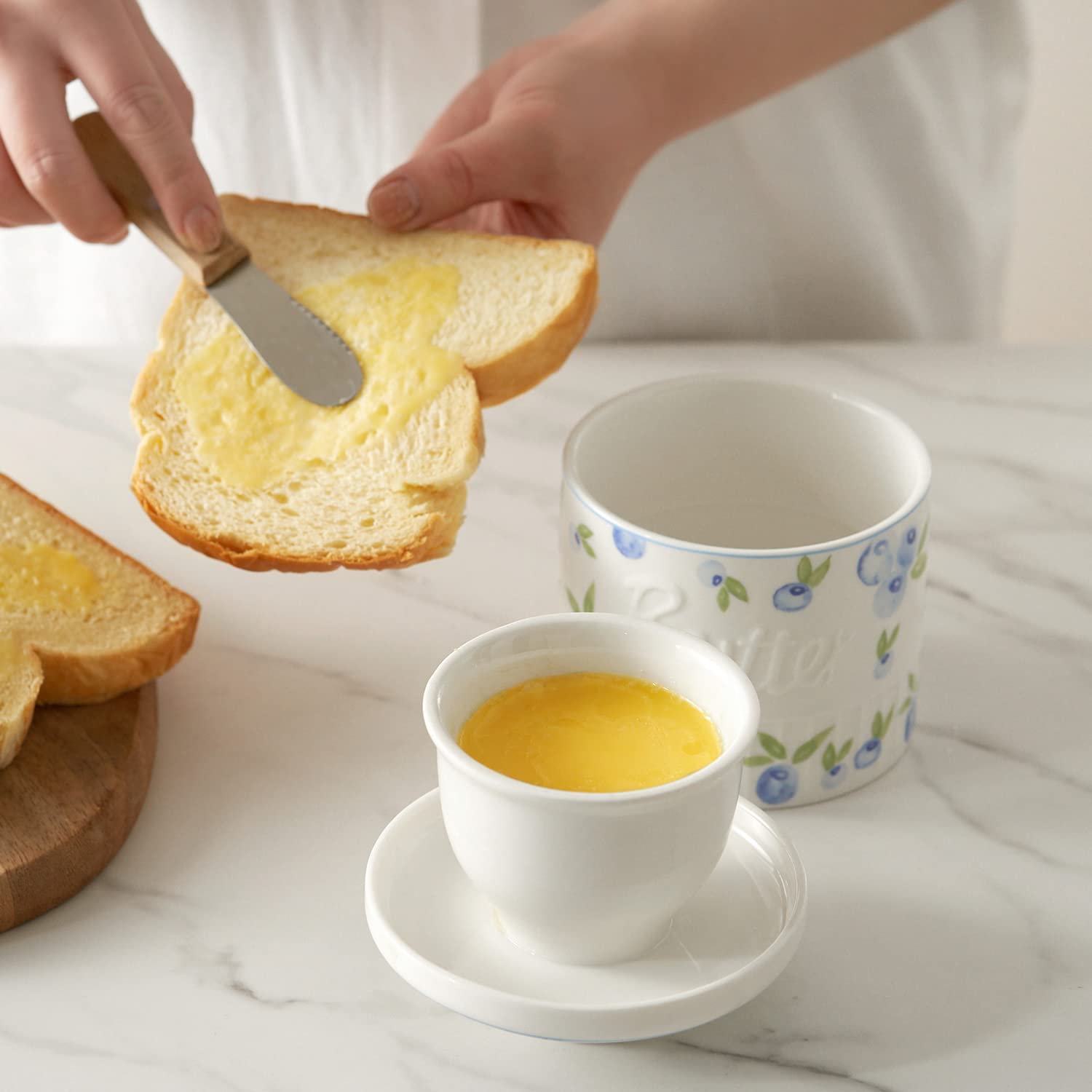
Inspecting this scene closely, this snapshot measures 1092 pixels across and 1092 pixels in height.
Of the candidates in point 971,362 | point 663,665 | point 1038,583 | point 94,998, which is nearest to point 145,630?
point 94,998

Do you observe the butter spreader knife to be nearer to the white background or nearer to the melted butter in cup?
the melted butter in cup

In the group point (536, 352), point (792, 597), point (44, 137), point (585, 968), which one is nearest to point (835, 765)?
point (792, 597)

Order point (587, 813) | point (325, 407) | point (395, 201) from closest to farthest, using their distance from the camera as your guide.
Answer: point (587, 813), point (325, 407), point (395, 201)

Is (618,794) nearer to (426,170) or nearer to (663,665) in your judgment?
(663,665)

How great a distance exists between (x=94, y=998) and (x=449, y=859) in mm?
218

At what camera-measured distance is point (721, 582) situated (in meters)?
0.83

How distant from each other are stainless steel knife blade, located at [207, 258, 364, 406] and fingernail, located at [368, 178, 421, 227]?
0.12 m

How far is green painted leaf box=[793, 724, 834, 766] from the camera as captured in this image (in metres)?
0.89

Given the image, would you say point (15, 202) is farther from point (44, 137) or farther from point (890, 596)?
point (890, 596)

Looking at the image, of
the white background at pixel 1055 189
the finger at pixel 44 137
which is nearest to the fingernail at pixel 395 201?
the finger at pixel 44 137

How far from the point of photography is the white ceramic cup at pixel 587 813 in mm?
681

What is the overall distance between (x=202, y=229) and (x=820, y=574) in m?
0.58

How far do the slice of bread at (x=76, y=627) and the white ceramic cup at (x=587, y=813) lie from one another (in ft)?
1.05

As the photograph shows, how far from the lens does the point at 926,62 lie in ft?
5.26
